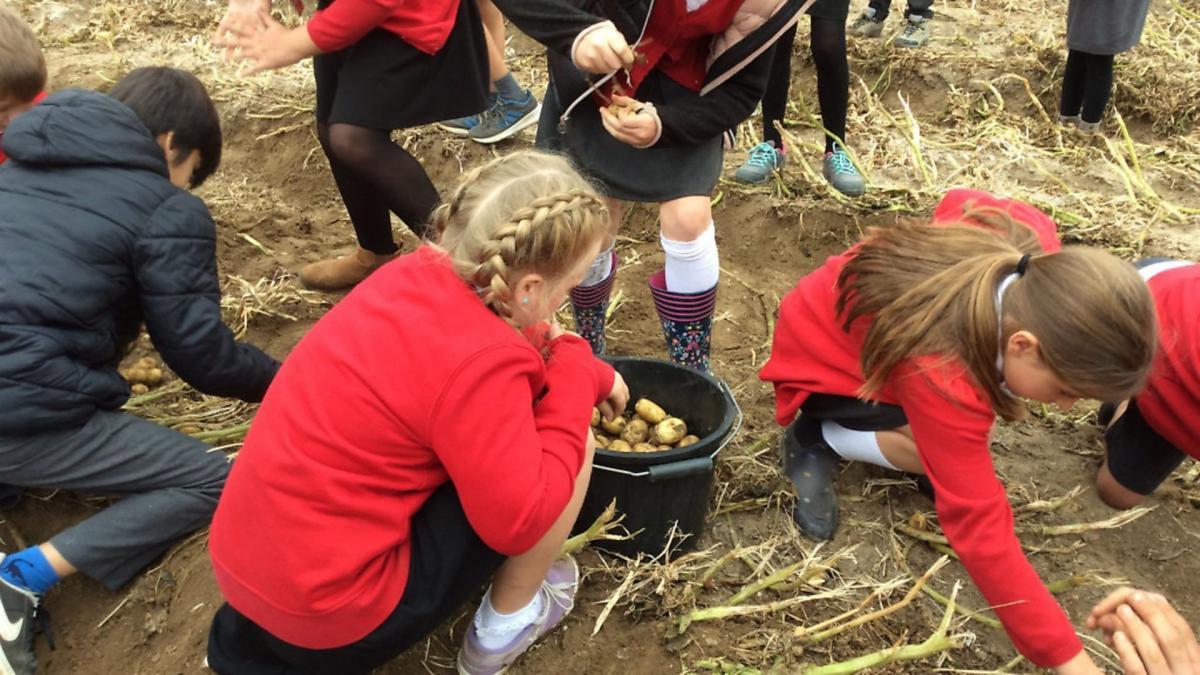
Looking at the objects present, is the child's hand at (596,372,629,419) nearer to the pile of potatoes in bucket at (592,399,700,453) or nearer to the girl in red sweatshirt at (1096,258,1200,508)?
the pile of potatoes in bucket at (592,399,700,453)

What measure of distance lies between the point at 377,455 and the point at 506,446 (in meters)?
0.22

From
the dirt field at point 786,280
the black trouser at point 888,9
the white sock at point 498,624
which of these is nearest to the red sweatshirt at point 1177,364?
the dirt field at point 786,280

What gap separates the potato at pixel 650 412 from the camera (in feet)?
7.87

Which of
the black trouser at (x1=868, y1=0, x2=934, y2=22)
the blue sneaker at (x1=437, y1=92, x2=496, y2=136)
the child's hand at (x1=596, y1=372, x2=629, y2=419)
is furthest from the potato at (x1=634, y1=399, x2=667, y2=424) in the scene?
the black trouser at (x1=868, y1=0, x2=934, y2=22)

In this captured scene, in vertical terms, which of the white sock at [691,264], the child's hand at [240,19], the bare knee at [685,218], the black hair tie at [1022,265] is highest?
the child's hand at [240,19]

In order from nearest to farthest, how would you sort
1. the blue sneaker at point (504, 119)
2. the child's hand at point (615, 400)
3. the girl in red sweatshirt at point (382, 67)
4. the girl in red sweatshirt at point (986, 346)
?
the girl in red sweatshirt at point (986, 346) → the child's hand at point (615, 400) → the girl in red sweatshirt at point (382, 67) → the blue sneaker at point (504, 119)

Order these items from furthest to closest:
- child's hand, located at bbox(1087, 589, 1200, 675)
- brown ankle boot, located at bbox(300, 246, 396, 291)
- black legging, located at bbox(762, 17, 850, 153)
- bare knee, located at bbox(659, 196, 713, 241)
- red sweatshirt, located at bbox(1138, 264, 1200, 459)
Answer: black legging, located at bbox(762, 17, 850, 153) < brown ankle boot, located at bbox(300, 246, 396, 291) < bare knee, located at bbox(659, 196, 713, 241) < red sweatshirt, located at bbox(1138, 264, 1200, 459) < child's hand, located at bbox(1087, 589, 1200, 675)

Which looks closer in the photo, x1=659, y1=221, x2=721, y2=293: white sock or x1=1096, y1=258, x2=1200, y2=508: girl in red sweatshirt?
x1=1096, y1=258, x2=1200, y2=508: girl in red sweatshirt

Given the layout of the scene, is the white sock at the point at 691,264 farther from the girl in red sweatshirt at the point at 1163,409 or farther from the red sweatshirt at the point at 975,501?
the girl in red sweatshirt at the point at 1163,409

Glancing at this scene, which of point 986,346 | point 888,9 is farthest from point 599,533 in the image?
point 888,9

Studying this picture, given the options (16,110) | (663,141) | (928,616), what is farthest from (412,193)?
(928,616)

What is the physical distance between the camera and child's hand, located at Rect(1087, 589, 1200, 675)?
1.54 metres

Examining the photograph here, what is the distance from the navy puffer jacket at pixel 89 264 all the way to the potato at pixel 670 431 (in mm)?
1047

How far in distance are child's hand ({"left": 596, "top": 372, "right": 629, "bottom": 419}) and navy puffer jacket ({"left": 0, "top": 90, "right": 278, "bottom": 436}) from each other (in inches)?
36.9
